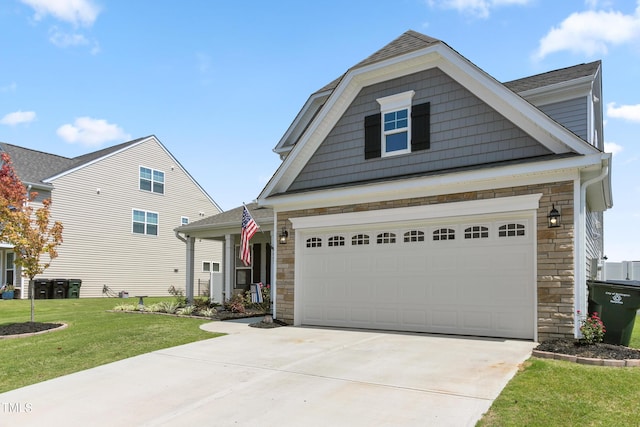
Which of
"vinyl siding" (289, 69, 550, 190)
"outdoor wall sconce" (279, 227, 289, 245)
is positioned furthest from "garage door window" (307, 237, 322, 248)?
"vinyl siding" (289, 69, 550, 190)

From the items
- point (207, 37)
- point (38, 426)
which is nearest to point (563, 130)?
point (38, 426)

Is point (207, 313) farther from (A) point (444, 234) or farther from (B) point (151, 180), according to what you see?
(B) point (151, 180)

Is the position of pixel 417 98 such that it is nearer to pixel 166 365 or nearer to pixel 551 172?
pixel 551 172

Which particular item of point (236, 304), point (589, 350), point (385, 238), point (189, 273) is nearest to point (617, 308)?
point (589, 350)

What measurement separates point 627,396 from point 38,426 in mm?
6404

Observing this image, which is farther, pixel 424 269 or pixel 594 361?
pixel 424 269

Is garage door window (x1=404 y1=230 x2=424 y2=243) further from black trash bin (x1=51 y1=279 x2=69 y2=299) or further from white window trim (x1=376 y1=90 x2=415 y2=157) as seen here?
black trash bin (x1=51 y1=279 x2=69 y2=299)

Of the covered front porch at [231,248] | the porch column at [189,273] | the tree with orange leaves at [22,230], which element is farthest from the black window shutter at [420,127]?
the porch column at [189,273]

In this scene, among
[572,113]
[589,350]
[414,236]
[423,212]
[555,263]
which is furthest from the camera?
[572,113]

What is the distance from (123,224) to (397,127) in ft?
67.9

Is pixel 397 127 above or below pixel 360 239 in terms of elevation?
above

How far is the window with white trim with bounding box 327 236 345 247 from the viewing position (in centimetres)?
1111

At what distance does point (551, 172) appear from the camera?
8.17 m

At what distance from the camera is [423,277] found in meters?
9.69
